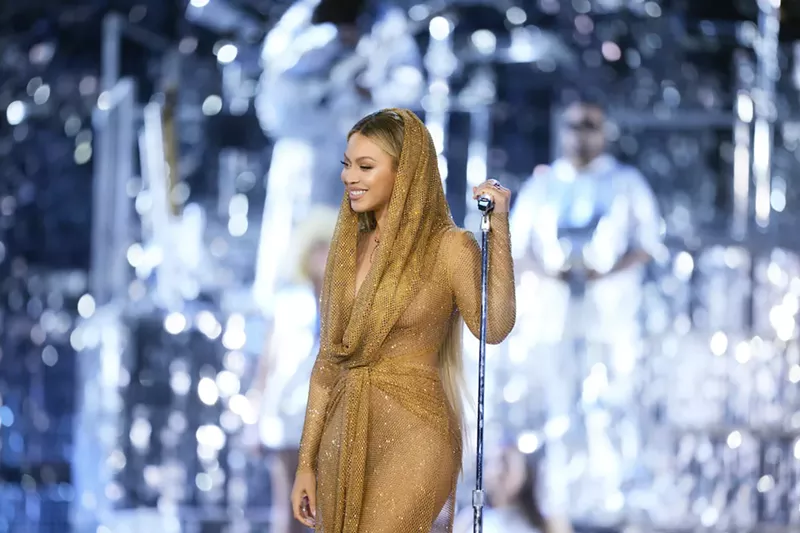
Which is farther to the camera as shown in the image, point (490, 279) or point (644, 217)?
point (644, 217)

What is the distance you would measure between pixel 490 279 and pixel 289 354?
2818 mm

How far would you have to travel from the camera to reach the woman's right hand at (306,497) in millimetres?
2959

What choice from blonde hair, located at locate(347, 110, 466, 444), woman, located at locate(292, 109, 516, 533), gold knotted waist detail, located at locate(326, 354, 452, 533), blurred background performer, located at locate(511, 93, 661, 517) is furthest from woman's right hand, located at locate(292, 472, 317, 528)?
blurred background performer, located at locate(511, 93, 661, 517)

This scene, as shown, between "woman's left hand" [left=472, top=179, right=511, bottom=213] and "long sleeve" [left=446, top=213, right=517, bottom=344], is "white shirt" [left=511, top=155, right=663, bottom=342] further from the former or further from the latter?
"woman's left hand" [left=472, top=179, right=511, bottom=213]

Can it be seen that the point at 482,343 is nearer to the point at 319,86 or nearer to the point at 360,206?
the point at 360,206

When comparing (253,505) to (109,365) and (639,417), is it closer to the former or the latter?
(109,365)

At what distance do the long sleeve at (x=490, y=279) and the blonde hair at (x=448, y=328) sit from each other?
12 centimetres

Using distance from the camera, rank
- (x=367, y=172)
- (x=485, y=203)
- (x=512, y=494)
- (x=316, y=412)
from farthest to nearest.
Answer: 1. (x=512, y=494)
2. (x=316, y=412)
3. (x=367, y=172)
4. (x=485, y=203)

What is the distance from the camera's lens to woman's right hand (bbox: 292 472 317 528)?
296 centimetres

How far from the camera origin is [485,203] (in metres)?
2.76

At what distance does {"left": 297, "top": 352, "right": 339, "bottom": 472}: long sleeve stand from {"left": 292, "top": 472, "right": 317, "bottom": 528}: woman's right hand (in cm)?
2

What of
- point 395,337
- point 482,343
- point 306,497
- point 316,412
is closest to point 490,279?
point 482,343

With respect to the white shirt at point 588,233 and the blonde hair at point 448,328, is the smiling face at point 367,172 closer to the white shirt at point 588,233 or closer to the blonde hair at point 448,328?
the blonde hair at point 448,328

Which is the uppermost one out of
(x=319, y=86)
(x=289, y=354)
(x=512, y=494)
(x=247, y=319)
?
(x=319, y=86)
